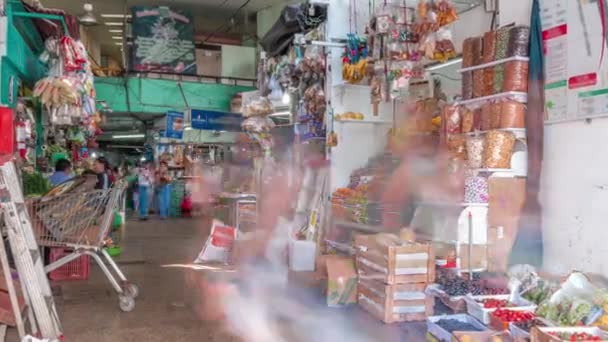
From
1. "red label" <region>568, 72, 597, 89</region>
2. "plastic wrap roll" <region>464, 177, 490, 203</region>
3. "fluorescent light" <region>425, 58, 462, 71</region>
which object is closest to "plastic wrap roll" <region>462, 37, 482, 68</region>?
"red label" <region>568, 72, 597, 89</region>

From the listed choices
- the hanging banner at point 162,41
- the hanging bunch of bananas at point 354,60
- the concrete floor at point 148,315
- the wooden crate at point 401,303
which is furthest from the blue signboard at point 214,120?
the wooden crate at point 401,303

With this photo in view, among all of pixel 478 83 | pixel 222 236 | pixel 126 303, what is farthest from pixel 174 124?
pixel 478 83

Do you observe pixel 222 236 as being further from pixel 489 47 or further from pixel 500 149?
pixel 489 47

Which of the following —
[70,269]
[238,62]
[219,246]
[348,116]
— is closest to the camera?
[70,269]

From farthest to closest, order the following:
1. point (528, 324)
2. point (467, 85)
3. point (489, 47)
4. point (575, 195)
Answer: point (467, 85) → point (489, 47) → point (575, 195) → point (528, 324)

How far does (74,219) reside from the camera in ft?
14.4

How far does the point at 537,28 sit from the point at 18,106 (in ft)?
19.3

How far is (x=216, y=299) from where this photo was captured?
199 inches

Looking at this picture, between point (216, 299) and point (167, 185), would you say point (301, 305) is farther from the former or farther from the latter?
point (167, 185)

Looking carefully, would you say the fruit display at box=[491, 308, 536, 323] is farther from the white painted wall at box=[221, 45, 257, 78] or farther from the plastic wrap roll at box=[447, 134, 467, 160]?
the white painted wall at box=[221, 45, 257, 78]

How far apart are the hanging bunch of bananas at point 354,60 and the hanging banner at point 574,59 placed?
2149mm

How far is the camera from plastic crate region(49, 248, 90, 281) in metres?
5.80

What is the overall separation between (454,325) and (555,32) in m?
2.44

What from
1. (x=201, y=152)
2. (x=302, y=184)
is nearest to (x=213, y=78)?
(x=201, y=152)
